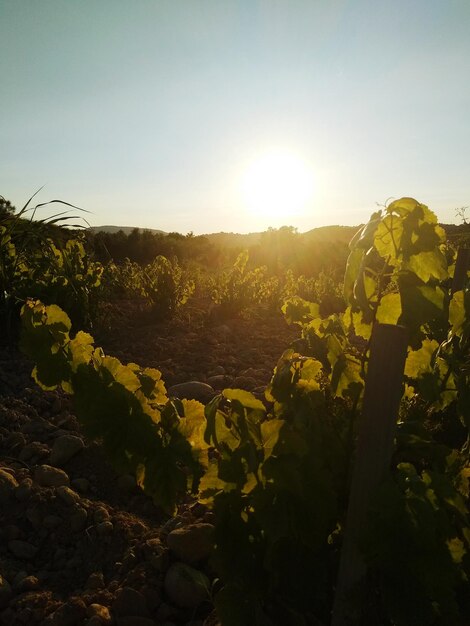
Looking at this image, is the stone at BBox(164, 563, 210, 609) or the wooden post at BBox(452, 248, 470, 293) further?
the wooden post at BBox(452, 248, 470, 293)

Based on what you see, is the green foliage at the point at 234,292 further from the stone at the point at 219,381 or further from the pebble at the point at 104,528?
the pebble at the point at 104,528

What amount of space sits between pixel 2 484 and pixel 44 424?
0.84m

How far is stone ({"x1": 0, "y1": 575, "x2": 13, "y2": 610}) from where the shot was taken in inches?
70.6

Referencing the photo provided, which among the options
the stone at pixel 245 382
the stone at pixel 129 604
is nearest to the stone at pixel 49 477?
the stone at pixel 129 604

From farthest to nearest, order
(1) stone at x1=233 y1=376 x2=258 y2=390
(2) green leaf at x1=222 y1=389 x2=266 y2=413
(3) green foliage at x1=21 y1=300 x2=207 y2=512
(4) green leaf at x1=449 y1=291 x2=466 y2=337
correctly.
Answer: (1) stone at x1=233 y1=376 x2=258 y2=390 → (4) green leaf at x1=449 y1=291 x2=466 y2=337 → (3) green foliage at x1=21 y1=300 x2=207 y2=512 → (2) green leaf at x1=222 y1=389 x2=266 y2=413

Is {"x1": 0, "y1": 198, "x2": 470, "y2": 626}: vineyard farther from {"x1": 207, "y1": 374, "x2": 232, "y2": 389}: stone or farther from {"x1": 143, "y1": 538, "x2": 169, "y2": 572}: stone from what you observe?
{"x1": 207, "y1": 374, "x2": 232, "y2": 389}: stone

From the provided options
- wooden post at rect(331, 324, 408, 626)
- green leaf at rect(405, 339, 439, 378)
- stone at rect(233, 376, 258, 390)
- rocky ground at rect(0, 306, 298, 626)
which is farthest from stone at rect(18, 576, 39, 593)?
stone at rect(233, 376, 258, 390)

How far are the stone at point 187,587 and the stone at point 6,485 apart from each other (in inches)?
36.4

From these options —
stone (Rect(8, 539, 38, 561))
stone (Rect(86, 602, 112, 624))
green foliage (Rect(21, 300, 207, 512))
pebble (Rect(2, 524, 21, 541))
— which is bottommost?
stone (Rect(86, 602, 112, 624))

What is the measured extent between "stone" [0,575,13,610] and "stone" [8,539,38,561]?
0.68 feet

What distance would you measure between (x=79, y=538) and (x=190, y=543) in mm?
529

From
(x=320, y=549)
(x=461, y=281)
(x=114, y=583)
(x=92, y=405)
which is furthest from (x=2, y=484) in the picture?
(x=461, y=281)

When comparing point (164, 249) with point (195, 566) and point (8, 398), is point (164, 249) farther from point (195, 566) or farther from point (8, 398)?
point (195, 566)

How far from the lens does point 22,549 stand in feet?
6.78
